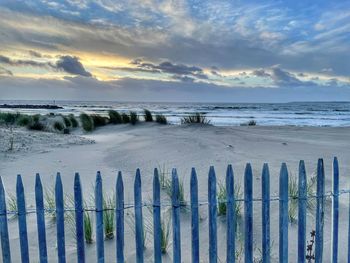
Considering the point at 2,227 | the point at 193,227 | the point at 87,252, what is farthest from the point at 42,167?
the point at 193,227

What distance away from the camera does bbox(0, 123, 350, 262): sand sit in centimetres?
523

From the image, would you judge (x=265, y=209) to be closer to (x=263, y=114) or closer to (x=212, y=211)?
(x=212, y=211)

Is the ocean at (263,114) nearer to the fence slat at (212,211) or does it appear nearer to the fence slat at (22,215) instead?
the fence slat at (212,211)

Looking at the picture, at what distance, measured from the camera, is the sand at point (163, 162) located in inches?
206

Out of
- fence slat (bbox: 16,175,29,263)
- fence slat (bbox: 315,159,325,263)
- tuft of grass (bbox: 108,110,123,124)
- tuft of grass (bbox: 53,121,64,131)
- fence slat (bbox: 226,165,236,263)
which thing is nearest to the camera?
fence slat (bbox: 16,175,29,263)

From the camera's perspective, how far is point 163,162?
10.1 m

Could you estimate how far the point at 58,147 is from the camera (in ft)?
43.9

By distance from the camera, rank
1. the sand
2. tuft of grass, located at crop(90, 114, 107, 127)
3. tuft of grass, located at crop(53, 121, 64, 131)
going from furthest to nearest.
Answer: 1. tuft of grass, located at crop(90, 114, 107, 127)
2. tuft of grass, located at crop(53, 121, 64, 131)
3. the sand

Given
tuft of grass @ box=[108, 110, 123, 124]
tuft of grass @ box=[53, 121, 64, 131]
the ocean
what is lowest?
the ocean

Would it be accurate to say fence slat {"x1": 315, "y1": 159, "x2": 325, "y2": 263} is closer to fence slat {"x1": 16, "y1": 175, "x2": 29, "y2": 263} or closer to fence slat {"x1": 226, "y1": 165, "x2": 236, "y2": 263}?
fence slat {"x1": 226, "y1": 165, "x2": 236, "y2": 263}

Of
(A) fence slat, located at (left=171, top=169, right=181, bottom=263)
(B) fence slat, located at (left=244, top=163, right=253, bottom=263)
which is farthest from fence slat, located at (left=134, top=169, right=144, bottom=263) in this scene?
(B) fence slat, located at (left=244, top=163, right=253, bottom=263)

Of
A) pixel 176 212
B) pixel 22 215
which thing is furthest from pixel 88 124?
pixel 176 212

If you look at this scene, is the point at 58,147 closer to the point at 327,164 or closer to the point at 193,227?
the point at 327,164

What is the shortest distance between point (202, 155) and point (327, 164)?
3215 mm
